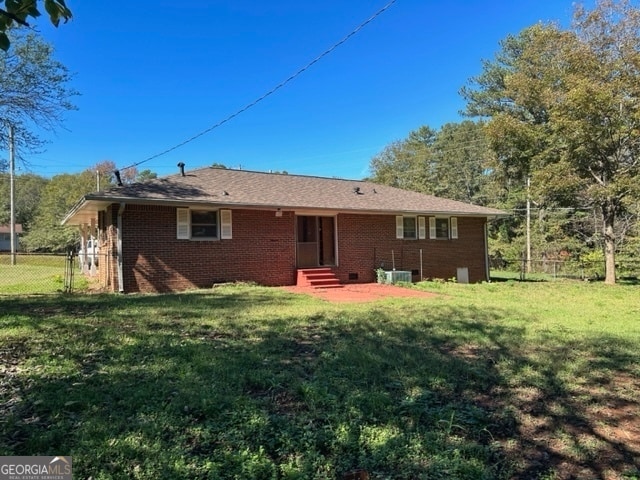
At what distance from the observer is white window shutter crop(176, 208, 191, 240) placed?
11586mm

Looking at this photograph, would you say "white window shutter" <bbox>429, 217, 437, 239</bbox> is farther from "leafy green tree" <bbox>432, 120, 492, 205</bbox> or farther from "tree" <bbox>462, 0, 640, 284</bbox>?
"leafy green tree" <bbox>432, 120, 492, 205</bbox>

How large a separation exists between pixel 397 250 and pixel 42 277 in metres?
14.1

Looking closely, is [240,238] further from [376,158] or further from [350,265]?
[376,158]

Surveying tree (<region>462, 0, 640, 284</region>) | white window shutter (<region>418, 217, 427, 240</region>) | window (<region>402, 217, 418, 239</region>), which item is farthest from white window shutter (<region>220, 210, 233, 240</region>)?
tree (<region>462, 0, 640, 284</region>)

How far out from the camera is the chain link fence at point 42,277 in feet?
37.5

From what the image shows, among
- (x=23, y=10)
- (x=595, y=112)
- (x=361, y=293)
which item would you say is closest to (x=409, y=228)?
(x=361, y=293)

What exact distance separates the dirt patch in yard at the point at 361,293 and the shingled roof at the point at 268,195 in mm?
2663

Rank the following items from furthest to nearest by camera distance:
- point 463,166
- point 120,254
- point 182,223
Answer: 1. point 463,166
2. point 182,223
3. point 120,254

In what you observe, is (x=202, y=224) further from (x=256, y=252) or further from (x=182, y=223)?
(x=256, y=252)

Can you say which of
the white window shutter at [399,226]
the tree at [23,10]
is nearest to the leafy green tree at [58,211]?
the white window shutter at [399,226]

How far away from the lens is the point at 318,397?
11.4 ft

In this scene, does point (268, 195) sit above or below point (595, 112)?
below

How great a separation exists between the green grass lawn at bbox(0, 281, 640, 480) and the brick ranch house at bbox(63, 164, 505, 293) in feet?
15.1

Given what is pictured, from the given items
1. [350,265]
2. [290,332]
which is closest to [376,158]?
[350,265]
